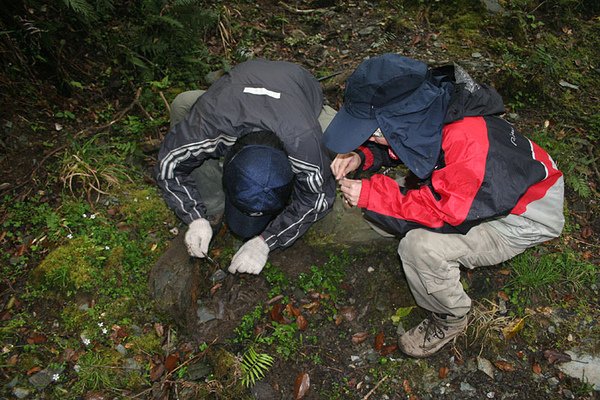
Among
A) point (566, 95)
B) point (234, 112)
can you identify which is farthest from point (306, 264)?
point (566, 95)

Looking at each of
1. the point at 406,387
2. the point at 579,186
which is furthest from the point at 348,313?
the point at 579,186

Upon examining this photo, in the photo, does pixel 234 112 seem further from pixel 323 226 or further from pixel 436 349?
pixel 436 349

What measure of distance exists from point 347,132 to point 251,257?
1.45 meters

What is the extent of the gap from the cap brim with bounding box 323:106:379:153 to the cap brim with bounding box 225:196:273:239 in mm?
985

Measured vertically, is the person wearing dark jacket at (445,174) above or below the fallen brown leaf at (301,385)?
above

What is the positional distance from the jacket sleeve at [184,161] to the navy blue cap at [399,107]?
1.10 meters

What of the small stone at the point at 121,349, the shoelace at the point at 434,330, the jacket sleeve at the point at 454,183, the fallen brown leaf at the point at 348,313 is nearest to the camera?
the jacket sleeve at the point at 454,183

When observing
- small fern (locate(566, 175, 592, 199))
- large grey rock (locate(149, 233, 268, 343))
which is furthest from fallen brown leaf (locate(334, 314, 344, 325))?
small fern (locate(566, 175, 592, 199))

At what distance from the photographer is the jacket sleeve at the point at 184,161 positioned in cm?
346

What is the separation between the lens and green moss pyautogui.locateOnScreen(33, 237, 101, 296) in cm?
359

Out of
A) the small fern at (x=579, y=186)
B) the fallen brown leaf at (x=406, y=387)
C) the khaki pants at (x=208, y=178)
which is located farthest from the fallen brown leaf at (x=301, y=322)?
the small fern at (x=579, y=186)

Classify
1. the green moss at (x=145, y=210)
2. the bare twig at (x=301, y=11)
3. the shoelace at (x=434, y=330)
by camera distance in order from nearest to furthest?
the shoelace at (x=434, y=330), the green moss at (x=145, y=210), the bare twig at (x=301, y=11)

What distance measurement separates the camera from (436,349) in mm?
3553

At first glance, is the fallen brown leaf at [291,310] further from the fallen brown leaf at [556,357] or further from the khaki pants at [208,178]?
the fallen brown leaf at [556,357]
